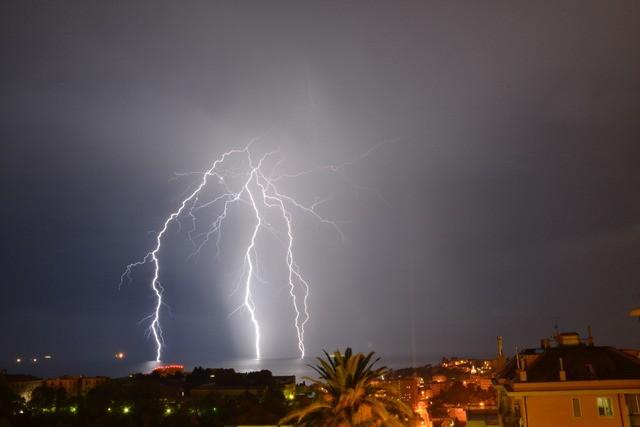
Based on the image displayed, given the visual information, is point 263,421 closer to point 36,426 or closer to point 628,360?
point 36,426

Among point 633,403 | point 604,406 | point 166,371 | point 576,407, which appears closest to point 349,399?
point 576,407

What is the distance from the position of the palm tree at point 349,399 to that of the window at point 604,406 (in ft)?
22.8

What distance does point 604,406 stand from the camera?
14.3 m

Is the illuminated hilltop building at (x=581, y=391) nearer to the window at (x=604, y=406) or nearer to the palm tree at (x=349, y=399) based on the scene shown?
the window at (x=604, y=406)

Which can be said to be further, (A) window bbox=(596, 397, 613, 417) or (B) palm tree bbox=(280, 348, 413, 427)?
(A) window bbox=(596, 397, 613, 417)

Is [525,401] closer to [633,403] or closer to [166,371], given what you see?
[633,403]

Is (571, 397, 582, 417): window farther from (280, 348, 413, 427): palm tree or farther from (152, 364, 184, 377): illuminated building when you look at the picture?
(152, 364, 184, 377): illuminated building

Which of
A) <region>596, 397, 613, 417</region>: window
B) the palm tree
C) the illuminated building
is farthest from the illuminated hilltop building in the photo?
the illuminated building

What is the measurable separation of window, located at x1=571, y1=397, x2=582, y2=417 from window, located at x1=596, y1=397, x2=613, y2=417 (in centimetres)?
50

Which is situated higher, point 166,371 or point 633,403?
point 633,403

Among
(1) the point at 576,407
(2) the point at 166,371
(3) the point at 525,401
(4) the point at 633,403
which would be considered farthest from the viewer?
(2) the point at 166,371

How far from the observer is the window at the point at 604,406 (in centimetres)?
1419

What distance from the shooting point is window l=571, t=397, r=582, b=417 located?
47.2 feet

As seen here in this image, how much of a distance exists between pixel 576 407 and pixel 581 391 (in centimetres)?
48
